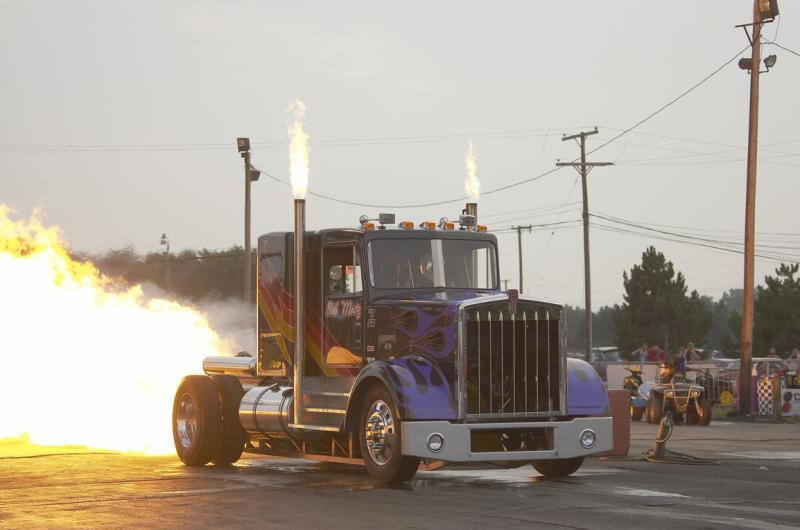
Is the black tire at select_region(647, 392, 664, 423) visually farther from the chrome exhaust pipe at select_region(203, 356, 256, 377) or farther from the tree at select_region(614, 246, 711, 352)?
the tree at select_region(614, 246, 711, 352)

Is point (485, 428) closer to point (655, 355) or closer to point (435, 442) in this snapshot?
point (435, 442)

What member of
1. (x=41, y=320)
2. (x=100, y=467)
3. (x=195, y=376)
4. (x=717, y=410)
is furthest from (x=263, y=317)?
(x=717, y=410)

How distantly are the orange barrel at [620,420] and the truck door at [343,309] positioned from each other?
15.6 ft

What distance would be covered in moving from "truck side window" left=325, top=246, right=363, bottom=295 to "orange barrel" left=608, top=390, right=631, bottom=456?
4869 millimetres

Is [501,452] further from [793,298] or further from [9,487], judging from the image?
[793,298]

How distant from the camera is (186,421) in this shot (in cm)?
1886

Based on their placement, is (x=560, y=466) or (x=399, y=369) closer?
(x=399, y=369)

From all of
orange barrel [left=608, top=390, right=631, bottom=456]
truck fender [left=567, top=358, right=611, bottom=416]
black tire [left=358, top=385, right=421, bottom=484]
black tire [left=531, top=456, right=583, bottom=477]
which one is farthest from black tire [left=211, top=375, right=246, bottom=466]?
orange barrel [left=608, top=390, right=631, bottom=456]

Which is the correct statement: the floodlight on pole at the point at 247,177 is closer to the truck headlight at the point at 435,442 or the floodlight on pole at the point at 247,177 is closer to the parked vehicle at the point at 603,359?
the parked vehicle at the point at 603,359

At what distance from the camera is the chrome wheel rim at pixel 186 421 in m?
18.6

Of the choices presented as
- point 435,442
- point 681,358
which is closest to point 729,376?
point 681,358

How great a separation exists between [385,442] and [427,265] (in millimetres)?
2530

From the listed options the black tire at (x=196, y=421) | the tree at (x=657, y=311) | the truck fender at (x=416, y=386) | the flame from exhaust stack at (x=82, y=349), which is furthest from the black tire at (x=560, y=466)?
the tree at (x=657, y=311)

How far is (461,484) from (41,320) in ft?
34.8
